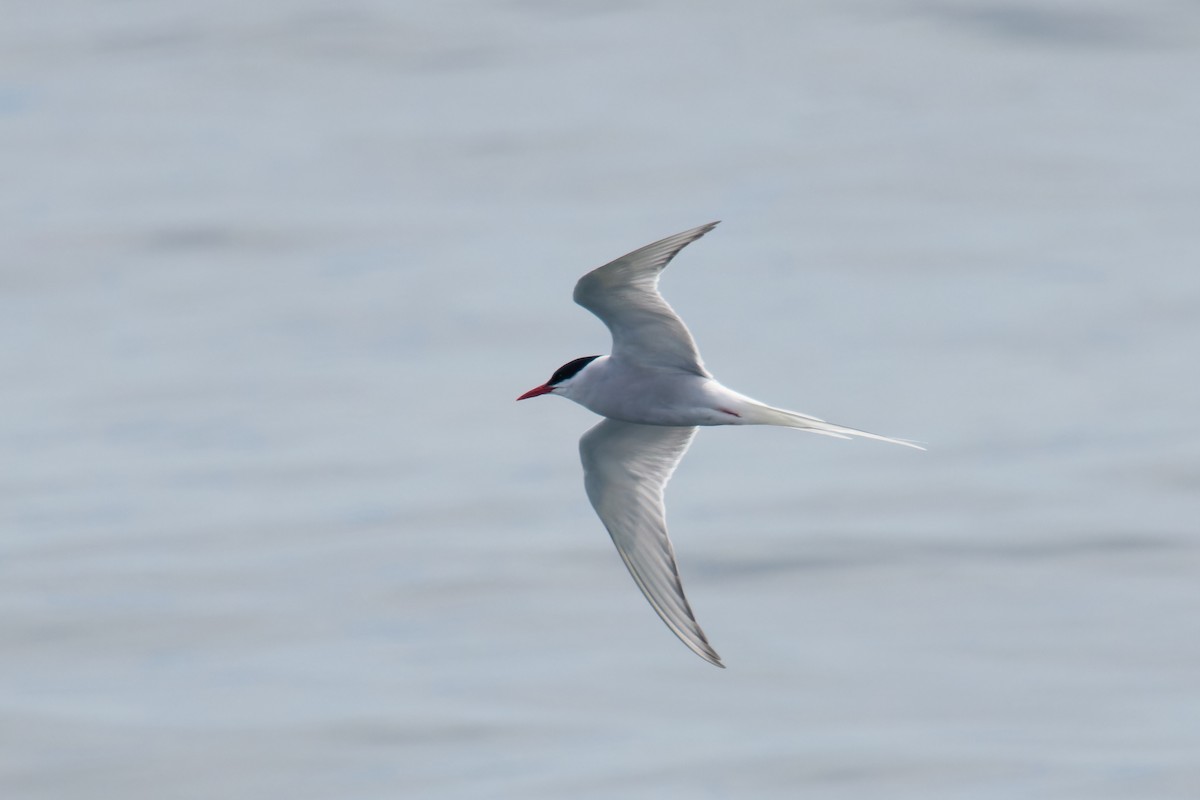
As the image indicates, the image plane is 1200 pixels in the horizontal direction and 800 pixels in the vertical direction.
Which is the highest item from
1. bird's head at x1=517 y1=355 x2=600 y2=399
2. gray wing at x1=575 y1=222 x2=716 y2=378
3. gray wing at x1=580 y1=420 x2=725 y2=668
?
gray wing at x1=575 y1=222 x2=716 y2=378

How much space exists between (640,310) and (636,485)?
1.23 m

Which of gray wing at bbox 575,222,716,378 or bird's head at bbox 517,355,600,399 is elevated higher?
gray wing at bbox 575,222,716,378

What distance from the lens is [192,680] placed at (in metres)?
15.6

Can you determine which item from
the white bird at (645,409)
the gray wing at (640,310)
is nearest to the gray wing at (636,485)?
the white bird at (645,409)

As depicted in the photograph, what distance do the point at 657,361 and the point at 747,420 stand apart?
530 mm

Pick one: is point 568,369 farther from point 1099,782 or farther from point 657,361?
point 1099,782

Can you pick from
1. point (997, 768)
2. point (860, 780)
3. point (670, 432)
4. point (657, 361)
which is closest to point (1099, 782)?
point (997, 768)

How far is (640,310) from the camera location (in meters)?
7.73

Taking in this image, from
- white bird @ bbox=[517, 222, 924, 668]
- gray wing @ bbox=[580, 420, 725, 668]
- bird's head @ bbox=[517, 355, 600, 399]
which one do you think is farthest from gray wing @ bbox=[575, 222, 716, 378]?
gray wing @ bbox=[580, 420, 725, 668]

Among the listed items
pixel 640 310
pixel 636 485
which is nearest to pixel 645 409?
pixel 640 310

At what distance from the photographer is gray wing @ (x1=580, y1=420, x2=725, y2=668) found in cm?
838

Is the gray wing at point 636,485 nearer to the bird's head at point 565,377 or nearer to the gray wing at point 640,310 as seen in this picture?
the bird's head at point 565,377

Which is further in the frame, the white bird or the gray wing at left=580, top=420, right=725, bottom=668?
the gray wing at left=580, top=420, right=725, bottom=668

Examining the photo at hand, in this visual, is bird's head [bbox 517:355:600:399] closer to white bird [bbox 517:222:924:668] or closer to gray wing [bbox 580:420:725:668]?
white bird [bbox 517:222:924:668]
